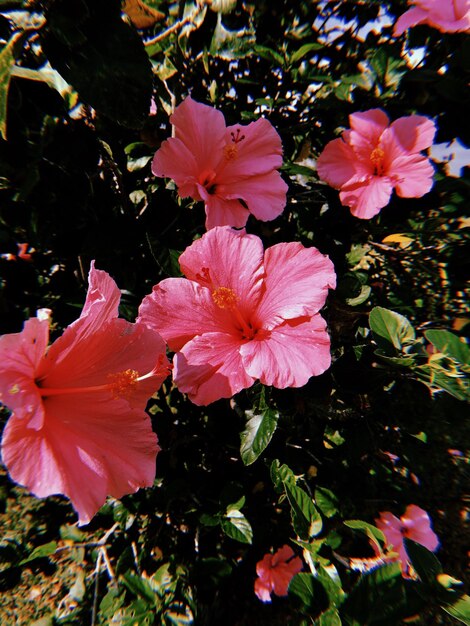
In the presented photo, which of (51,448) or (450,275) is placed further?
(450,275)

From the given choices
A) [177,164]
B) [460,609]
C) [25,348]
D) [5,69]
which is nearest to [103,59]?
[5,69]

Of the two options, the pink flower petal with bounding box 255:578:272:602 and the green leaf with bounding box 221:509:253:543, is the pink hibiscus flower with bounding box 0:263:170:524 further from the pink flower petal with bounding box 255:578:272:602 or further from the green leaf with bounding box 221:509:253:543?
the pink flower petal with bounding box 255:578:272:602

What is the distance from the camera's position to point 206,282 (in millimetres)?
1103

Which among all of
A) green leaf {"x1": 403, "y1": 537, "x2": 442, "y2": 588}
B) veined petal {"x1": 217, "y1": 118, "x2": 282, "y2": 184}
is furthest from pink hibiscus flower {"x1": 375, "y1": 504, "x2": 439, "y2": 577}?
veined petal {"x1": 217, "y1": 118, "x2": 282, "y2": 184}

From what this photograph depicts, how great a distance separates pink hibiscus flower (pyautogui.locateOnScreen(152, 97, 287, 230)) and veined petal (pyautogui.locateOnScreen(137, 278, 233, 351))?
0.66 ft

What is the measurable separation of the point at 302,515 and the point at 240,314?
560mm

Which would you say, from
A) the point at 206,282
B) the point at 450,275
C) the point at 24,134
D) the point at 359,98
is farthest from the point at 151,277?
the point at 450,275

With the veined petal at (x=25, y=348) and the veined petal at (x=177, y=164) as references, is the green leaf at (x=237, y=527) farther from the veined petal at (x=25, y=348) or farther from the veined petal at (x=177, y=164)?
the veined petal at (x=177, y=164)

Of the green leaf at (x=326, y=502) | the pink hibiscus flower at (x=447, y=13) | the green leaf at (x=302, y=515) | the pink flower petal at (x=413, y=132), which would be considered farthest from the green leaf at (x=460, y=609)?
the pink hibiscus flower at (x=447, y=13)

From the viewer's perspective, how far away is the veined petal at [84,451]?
746 mm

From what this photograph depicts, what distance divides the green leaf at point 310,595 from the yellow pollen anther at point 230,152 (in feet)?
3.55

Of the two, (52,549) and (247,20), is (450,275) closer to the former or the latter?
(247,20)

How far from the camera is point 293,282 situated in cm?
108

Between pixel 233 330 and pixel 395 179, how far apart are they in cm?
75
